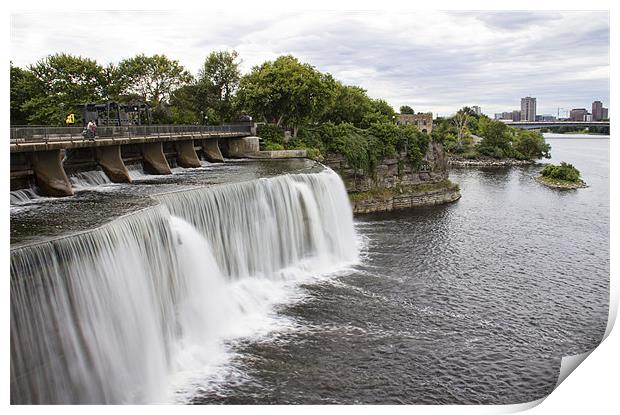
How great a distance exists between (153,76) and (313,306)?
3164 cm

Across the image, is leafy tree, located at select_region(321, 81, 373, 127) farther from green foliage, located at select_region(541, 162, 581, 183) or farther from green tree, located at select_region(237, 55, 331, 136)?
green foliage, located at select_region(541, 162, 581, 183)

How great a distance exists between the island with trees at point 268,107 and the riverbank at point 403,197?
70mm

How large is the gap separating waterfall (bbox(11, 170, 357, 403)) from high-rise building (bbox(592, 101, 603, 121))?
35.1 feet

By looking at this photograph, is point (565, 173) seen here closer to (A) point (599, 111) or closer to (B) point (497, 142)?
(B) point (497, 142)

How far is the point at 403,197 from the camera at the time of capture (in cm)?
3775

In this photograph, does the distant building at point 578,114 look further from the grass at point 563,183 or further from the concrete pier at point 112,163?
the grass at point 563,183

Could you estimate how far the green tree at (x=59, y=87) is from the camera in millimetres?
34709

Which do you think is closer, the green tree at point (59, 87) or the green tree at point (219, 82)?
the green tree at point (59, 87)

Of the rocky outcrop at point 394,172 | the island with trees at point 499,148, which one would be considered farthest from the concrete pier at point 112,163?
the island with trees at point 499,148

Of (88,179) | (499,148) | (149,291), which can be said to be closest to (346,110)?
(88,179)

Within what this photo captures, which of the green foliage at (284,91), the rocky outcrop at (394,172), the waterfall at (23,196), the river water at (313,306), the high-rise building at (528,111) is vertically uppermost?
the green foliage at (284,91)

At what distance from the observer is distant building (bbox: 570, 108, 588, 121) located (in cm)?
2250

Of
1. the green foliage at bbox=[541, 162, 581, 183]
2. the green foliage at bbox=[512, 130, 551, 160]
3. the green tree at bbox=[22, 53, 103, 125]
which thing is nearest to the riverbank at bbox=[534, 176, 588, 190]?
the green foliage at bbox=[541, 162, 581, 183]

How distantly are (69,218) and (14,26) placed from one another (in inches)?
213
